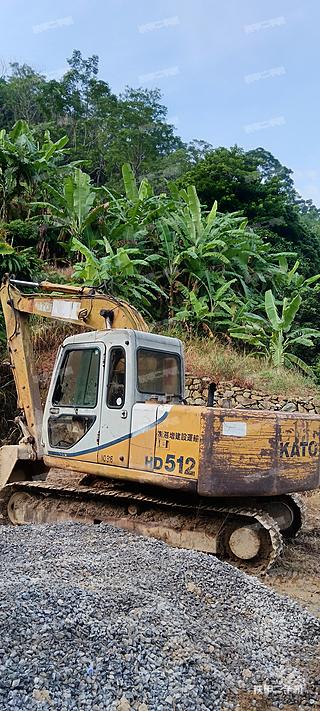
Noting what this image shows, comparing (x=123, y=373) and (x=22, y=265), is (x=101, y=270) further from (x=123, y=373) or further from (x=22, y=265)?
(x=123, y=373)

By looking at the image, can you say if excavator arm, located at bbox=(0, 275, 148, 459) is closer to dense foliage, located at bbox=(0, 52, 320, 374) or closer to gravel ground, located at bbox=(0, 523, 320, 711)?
gravel ground, located at bbox=(0, 523, 320, 711)

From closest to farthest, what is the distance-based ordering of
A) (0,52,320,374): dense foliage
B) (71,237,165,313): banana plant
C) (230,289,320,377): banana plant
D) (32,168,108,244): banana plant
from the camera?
(71,237,165,313): banana plant
(230,289,320,377): banana plant
(0,52,320,374): dense foliage
(32,168,108,244): banana plant

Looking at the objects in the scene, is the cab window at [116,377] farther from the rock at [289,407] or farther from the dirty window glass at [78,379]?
the rock at [289,407]

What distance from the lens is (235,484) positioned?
5836 mm

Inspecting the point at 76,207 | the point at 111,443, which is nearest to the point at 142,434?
the point at 111,443

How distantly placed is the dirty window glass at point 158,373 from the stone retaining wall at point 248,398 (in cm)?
459

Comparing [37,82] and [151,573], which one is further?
[37,82]

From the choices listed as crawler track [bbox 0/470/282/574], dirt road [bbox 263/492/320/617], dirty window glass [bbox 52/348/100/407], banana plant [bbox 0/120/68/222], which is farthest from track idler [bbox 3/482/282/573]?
banana plant [bbox 0/120/68/222]

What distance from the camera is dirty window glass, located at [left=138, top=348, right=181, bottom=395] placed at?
652 centimetres

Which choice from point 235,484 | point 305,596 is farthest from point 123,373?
point 305,596

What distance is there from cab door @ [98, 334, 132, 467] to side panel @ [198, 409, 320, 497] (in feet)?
2.96

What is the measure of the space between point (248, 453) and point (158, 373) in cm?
145

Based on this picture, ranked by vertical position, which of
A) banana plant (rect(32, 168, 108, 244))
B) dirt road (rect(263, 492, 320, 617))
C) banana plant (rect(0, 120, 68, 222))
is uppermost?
banana plant (rect(0, 120, 68, 222))

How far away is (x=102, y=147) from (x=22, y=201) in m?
18.8
